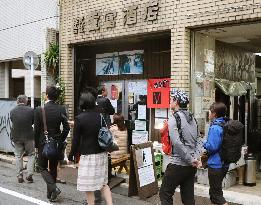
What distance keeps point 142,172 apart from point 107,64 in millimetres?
4587

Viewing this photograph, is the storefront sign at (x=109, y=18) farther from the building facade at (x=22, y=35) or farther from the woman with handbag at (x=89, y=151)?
the woman with handbag at (x=89, y=151)

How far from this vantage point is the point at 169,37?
32.6 feet

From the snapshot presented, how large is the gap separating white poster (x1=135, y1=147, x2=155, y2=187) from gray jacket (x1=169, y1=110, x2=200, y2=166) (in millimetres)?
2020

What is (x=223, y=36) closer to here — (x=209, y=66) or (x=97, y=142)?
(x=209, y=66)

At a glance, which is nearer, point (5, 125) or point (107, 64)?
point (107, 64)

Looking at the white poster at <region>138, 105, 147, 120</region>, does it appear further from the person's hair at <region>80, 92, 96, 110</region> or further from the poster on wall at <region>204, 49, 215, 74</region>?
the person's hair at <region>80, 92, 96, 110</region>

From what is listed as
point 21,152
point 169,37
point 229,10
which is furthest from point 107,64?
point 229,10

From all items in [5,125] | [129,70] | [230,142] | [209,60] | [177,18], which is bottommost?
[5,125]

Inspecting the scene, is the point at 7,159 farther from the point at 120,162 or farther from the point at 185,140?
the point at 185,140

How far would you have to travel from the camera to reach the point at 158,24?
9.20 metres

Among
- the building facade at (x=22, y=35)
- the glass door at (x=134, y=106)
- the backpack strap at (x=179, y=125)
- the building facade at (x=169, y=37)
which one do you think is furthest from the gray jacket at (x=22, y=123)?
the backpack strap at (x=179, y=125)

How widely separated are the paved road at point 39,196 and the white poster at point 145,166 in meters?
0.35

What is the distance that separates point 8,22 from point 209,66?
7.82 metres

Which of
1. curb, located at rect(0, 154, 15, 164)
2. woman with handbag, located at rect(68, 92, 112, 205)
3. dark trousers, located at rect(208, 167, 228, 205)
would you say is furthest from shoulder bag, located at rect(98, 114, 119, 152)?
curb, located at rect(0, 154, 15, 164)
